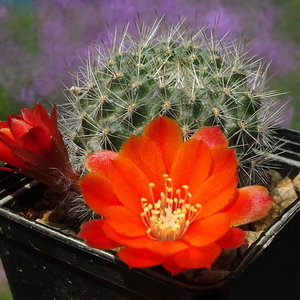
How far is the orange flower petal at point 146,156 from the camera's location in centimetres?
76

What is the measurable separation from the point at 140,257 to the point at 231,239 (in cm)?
12

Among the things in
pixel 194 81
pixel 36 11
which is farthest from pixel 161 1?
pixel 194 81

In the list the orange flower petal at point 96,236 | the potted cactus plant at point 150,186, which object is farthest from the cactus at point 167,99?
the orange flower petal at point 96,236

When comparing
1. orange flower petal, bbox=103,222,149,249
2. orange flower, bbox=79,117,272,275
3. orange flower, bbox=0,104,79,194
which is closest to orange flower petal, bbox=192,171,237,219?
orange flower, bbox=79,117,272,275

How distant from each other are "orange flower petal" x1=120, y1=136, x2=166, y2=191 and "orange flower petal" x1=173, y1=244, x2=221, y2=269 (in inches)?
5.7

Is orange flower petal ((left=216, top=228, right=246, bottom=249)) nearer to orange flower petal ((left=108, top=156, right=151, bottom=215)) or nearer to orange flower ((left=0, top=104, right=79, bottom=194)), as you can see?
orange flower petal ((left=108, top=156, right=151, bottom=215))

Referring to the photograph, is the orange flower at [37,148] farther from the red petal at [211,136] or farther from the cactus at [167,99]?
the red petal at [211,136]

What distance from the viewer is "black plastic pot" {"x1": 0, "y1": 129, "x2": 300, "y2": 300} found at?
0.77 metres

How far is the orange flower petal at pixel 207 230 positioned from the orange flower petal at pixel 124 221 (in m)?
0.06

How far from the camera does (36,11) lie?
57.6 inches

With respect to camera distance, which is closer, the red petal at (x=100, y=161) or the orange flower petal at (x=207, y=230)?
the orange flower petal at (x=207, y=230)

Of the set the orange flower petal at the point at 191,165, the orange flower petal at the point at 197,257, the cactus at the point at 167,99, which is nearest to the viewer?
the orange flower petal at the point at 197,257

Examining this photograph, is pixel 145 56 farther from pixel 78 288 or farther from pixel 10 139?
pixel 78 288

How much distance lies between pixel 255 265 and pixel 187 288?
0.14 m
